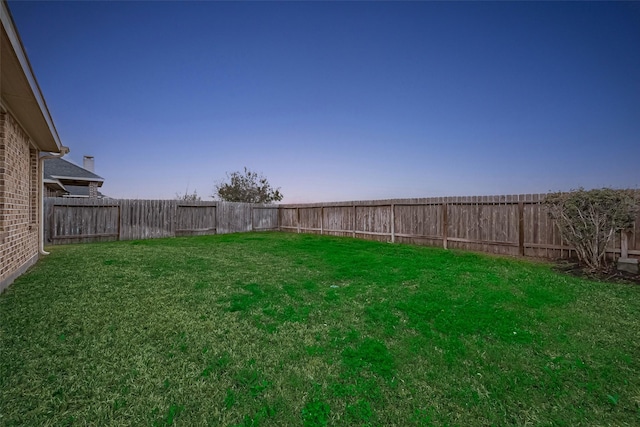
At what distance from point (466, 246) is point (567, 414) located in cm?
684

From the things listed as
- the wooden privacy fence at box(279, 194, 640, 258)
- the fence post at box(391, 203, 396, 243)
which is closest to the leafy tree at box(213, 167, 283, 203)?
the wooden privacy fence at box(279, 194, 640, 258)

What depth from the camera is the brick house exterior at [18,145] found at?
108 inches

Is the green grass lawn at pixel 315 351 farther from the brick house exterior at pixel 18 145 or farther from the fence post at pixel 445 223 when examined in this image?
the fence post at pixel 445 223

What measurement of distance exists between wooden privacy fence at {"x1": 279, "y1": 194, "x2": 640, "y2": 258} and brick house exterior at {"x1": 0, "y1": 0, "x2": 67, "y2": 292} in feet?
30.3

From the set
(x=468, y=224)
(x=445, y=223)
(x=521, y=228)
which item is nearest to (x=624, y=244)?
(x=521, y=228)

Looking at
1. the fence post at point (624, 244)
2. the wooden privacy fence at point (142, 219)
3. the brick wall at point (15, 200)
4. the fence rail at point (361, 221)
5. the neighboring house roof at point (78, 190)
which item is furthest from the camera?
the neighboring house roof at point (78, 190)

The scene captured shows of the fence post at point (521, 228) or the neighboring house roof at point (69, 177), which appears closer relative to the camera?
the fence post at point (521, 228)

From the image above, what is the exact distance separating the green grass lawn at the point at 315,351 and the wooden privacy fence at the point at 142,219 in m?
6.34

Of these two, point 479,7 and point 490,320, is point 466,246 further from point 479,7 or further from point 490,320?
point 479,7

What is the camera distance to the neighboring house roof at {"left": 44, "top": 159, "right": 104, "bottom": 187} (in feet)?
54.7

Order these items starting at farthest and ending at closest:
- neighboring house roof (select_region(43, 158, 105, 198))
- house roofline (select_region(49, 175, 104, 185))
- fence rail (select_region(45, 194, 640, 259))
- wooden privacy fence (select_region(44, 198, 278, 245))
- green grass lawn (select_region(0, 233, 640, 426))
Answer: house roofline (select_region(49, 175, 104, 185)), neighboring house roof (select_region(43, 158, 105, 198)), wooden privacy fence (select_region(44, 198, 278, 245)), fence rail (select_region(45, 194, 640, 259)), green grass lawn (select_region(0, 233, 640, 426))

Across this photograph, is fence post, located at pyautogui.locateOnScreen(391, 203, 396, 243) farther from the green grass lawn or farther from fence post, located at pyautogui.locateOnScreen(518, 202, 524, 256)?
the green grass lawn

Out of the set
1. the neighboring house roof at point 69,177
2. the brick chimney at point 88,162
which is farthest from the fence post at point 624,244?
the brick chimney at point 88,162

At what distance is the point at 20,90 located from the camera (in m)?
3.45
